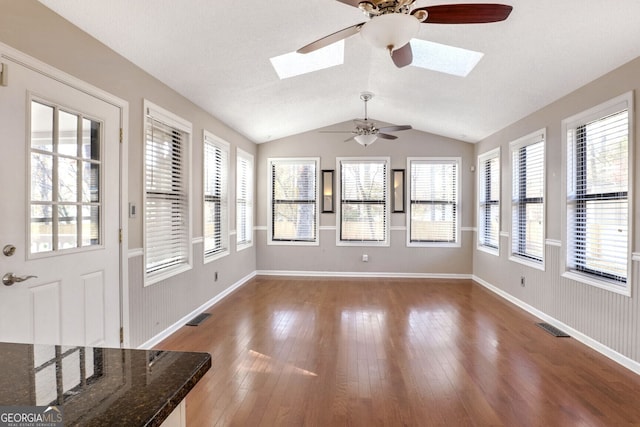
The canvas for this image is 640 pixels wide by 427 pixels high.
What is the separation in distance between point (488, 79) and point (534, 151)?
132cm

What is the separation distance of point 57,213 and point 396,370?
2.74m

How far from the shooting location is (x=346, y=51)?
3.72 metres

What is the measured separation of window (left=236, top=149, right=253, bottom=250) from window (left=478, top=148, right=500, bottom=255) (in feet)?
13.7

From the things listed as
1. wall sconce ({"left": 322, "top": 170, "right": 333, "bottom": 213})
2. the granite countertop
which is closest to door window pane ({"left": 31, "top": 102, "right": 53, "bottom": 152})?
the granite countertop

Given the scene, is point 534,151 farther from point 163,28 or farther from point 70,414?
point 70,414

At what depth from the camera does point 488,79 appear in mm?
3762

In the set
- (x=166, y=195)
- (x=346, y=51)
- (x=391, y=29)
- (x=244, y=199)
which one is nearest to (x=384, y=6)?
(x=391, y=29)

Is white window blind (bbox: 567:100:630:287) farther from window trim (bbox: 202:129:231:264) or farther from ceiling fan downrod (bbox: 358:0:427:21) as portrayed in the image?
window trim (bbox: 202:129:231:264)

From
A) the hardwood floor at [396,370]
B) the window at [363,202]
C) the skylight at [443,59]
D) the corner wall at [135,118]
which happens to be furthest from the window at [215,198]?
the skylight at [443,59]

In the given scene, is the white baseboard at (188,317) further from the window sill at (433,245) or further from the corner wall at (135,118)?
the window sill at (433,245)

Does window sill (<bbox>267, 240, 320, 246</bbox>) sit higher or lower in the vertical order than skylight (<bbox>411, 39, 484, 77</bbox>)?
lower

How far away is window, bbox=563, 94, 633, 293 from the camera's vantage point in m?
2.99

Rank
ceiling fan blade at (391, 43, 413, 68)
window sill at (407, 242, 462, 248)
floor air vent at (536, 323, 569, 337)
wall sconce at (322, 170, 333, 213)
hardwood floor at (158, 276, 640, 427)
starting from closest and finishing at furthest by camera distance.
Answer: hardwood floor at (158, 276, 640, 427) < ceiling fan blade at (391, 43, 413, 68) < floor air vent at (536, 323, 569, 337) < window sill at (407, 242, 462, 248) < wall sconce at (322, 170, 333, 213)

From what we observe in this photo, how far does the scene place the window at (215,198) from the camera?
4.53 metres
